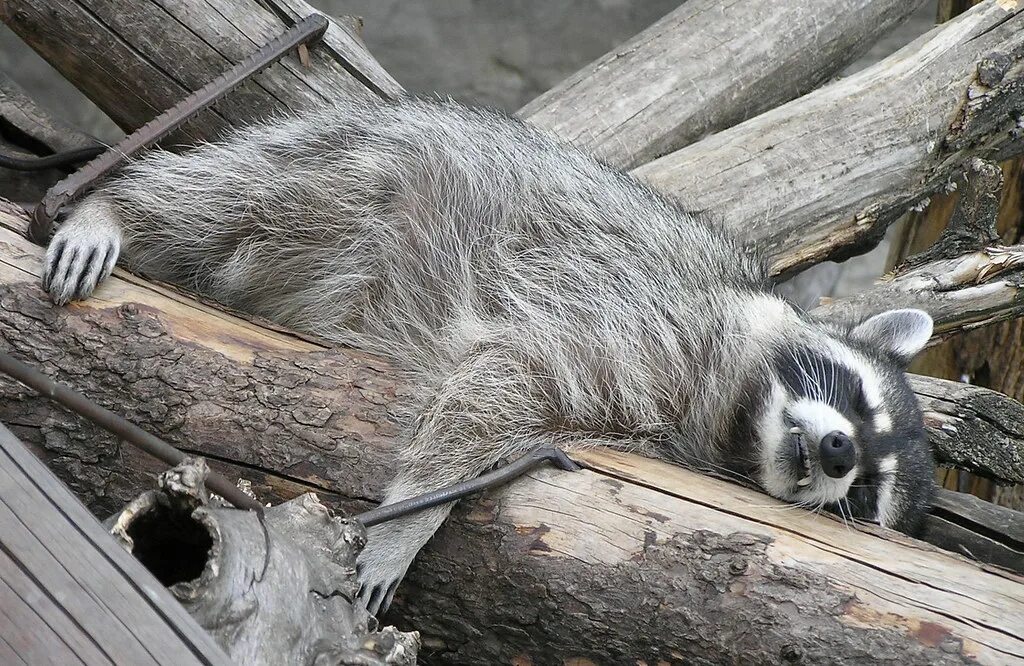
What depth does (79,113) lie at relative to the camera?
501 centimetres

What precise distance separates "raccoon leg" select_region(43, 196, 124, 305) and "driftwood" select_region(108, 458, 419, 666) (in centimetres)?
59

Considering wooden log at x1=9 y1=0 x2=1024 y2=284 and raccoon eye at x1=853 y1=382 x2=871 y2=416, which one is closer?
raccoon eye at x1=853 y1=382 x2=871 y2=416

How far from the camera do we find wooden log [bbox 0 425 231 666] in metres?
0.87

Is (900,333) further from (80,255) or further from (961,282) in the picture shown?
(80,255)

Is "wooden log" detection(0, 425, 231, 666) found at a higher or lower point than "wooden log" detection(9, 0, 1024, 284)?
lower

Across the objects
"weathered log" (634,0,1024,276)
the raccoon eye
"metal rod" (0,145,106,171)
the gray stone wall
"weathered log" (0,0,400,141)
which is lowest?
the raccoon eye

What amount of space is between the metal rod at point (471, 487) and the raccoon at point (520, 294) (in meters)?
0.10

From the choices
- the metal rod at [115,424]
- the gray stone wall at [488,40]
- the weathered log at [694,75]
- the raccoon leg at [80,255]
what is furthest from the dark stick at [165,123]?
the gray stone wall at [488,40]

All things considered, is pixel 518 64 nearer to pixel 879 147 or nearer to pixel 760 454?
pixel 879 147

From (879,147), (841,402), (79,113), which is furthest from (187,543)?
(79,113)

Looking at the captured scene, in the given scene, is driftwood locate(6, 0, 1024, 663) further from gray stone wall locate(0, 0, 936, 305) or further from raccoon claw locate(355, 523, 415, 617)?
gray stone wall locate(0, 0, 936, 305)

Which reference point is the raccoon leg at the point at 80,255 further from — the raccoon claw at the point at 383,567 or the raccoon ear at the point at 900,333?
the raccoon ear at the point at 900,333

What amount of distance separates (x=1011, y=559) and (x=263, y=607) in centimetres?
132

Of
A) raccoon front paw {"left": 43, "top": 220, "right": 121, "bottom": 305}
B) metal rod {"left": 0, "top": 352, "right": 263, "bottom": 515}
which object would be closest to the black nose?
metal rod {"left": 0, "top": 352, "right": 263, "bottom": 515}
